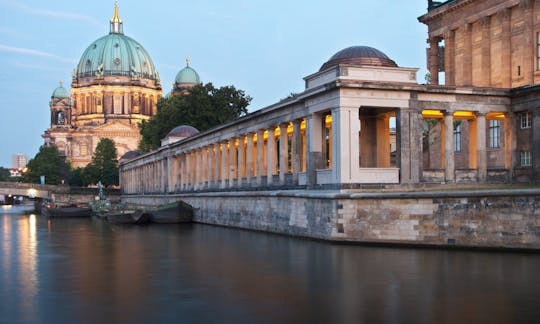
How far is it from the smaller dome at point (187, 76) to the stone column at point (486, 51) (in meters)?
122

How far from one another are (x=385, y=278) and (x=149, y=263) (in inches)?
364

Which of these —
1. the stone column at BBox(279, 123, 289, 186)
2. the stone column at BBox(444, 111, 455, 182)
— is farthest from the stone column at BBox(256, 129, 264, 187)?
the stone column at BBox(444, 111, 455, 182)

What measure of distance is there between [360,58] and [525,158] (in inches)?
420

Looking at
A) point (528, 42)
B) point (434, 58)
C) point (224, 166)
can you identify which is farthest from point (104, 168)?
point (528, 42)

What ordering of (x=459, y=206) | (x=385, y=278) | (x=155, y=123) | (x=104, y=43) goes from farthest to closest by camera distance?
(x=104, y=43) < (x=155, y=123) < (x=459, y=206) < (x=385, y=278)

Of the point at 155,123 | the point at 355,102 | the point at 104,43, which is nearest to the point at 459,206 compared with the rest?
the point at 355,102

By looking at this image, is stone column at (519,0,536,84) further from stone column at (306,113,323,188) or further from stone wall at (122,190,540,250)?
stone wall at (122,190,540,250)

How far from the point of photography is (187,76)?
16938 centimetres

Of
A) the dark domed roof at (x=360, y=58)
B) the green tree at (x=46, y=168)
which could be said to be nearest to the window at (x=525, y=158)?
the dark domed roof at (x=360, y=58)

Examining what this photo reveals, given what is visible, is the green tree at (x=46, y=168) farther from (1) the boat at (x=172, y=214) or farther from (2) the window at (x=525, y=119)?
(2) the window at (x=525, y=119)

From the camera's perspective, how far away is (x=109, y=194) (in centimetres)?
12550

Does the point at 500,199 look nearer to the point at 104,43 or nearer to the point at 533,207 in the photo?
the point at 533,207

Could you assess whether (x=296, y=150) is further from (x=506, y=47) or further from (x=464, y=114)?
(x=506, y=47)

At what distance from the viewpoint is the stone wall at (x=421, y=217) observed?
86.7 ft
